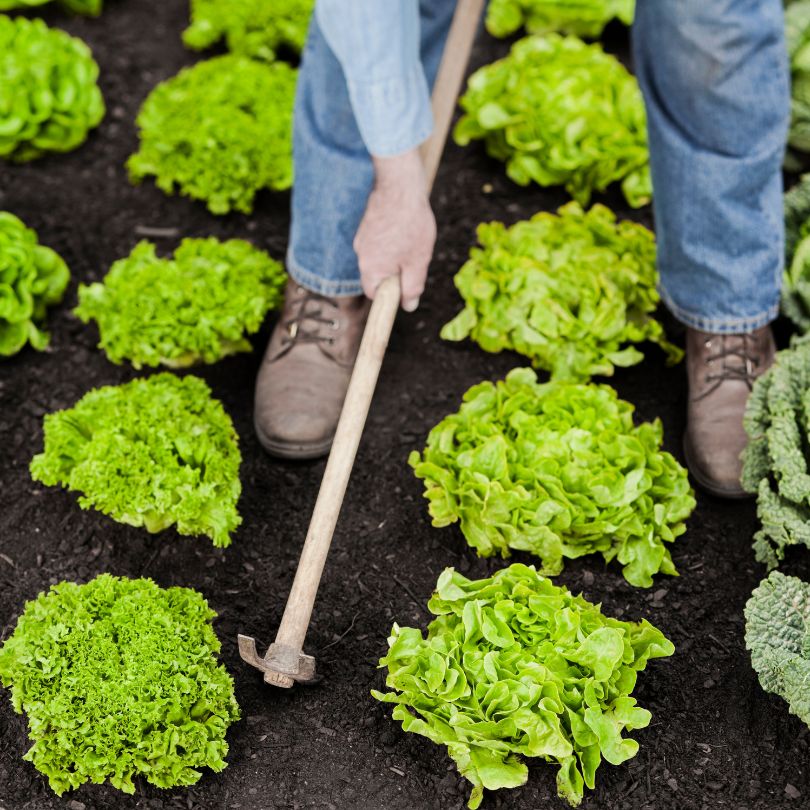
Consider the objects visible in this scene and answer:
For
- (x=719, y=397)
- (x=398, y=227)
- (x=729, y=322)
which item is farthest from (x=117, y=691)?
(x=729, y=322)

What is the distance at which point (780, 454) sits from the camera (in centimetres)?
273

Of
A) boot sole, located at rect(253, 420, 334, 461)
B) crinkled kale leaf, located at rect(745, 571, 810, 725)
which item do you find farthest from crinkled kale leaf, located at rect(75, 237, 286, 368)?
crinkled kale leaf, located at rect(745, 571, 810, 725)

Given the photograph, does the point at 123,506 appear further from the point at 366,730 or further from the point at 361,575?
the point at 366,730

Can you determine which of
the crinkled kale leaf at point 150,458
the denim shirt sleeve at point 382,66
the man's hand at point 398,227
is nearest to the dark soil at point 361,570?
the crinkled kale leaf at point 150,458

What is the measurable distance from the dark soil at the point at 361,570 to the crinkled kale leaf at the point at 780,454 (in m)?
0.23

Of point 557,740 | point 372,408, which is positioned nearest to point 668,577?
point 557,740

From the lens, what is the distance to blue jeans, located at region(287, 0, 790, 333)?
9.27ft

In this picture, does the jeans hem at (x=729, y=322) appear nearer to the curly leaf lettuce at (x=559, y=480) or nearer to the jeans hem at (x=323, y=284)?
the curly leaf lettuce at (x=559, y=480)

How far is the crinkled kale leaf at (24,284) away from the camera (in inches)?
132

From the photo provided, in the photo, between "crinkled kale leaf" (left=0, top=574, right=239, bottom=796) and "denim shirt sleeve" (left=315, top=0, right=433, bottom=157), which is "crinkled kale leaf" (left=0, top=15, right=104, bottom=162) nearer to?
"denim shirt sleeve" (left=315, top=0, right=433, bottom=157)

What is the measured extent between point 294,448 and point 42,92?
1760mm

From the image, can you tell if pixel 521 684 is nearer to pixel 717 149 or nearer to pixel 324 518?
pixel 324 518

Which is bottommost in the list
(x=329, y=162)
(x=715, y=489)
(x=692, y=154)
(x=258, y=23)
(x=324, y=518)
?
(x=715, y=489)

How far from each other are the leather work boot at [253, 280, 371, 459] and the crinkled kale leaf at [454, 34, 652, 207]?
971mm
